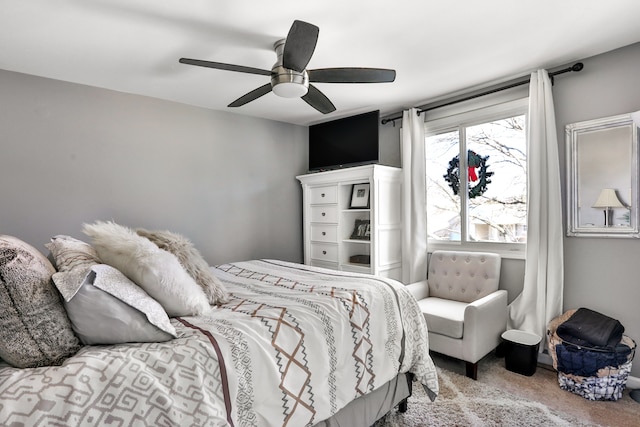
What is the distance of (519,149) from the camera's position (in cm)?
311

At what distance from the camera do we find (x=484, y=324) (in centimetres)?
259

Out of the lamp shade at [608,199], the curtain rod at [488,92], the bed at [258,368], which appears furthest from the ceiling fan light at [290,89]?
the lamp shade at [608,199]

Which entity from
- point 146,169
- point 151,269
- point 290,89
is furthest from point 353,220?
point 151,269

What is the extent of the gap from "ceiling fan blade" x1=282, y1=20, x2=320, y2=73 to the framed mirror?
7.26ft

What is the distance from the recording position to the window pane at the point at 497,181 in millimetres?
3107

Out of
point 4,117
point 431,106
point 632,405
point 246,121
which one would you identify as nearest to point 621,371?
point 632,405

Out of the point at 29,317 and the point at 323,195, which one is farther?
the point at 323,195

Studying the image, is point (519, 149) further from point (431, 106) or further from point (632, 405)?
point (632, 405)

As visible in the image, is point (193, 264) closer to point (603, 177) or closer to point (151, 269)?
point (151, 269)

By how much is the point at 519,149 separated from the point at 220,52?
2.67m

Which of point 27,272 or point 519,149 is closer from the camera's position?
point 27,272

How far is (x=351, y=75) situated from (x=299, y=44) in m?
0.47

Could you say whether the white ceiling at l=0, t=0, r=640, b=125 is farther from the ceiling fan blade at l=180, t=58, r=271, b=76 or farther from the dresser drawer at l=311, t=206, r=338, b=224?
the dresser drawer at l=311, t=206, r=338, b=224

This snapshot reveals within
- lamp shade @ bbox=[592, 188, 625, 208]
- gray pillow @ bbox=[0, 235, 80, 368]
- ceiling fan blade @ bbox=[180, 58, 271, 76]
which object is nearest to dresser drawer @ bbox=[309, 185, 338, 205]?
ceiling fan blade @ bbox=[180, 58, 271, 76]
